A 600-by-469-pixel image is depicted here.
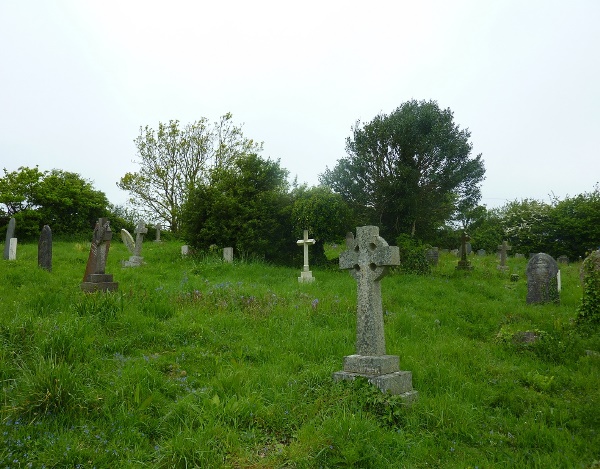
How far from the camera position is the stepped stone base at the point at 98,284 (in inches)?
382

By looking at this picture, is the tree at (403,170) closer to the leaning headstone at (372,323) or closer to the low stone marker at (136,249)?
the low stone marker at (136,249)

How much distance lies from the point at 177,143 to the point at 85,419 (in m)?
27.6

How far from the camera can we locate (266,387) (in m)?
5.69

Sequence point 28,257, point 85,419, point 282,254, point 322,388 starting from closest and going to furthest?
point 85,419 < point 322,388 < point 28,257 < point 282,254

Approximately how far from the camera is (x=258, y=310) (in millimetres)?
9086

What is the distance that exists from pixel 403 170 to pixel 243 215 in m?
7.39

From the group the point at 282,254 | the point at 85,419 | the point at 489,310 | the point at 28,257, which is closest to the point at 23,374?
the point at 85,419

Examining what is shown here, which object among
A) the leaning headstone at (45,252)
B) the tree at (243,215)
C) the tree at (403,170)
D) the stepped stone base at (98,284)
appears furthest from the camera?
the tree at (403,170)

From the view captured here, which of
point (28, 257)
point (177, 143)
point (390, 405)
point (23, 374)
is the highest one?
point (177, 143)

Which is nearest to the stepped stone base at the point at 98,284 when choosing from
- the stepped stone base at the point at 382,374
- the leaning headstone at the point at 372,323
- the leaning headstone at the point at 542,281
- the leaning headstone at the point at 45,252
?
the leaning headstone at the point at 45,252

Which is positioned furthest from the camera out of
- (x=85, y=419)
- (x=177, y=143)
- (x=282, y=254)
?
(x=177, y=143)

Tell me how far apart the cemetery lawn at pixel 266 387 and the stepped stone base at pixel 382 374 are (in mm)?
180

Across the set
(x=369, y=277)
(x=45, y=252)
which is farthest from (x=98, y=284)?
(x=369, y=277)

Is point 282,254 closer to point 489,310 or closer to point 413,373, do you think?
point 489,310
